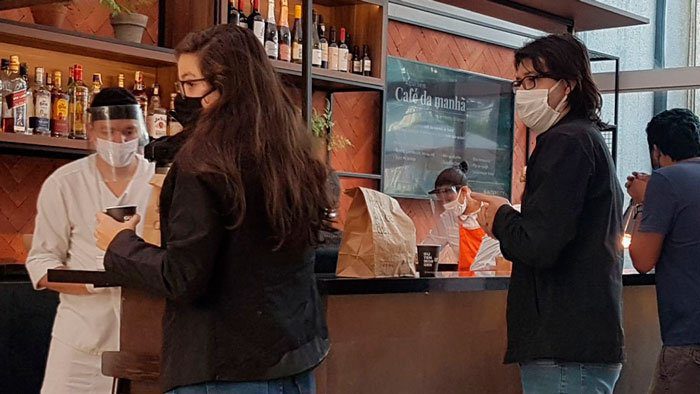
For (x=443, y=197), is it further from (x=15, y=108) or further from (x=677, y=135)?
(x=15, y=108)

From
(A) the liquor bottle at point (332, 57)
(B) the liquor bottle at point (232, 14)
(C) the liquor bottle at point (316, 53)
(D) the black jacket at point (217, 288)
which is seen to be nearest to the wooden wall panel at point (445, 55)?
(A) the liquor bottle at point (332, 57)

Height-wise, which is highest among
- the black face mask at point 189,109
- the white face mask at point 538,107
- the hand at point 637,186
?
the white face mask at point 538,107

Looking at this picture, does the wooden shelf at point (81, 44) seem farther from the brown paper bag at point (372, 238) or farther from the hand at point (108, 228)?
the hand at point (108, 228)

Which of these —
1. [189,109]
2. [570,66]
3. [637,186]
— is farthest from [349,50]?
[189,109]

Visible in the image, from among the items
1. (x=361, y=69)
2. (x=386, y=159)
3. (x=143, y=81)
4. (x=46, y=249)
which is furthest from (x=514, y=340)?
(x=386, y=159)

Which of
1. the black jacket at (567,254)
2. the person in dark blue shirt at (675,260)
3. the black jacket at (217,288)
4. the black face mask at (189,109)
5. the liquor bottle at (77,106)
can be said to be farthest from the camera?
the liquor bottle at (77,106)

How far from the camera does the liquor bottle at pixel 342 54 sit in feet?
18.0

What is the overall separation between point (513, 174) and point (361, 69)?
88.7 inches

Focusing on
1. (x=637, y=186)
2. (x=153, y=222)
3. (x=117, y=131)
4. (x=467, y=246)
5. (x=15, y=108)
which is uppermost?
(x=15, y=108)

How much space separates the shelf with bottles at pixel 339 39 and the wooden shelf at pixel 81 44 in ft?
2.74

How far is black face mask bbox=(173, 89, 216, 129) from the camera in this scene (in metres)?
1.85

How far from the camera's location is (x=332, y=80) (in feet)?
17.6

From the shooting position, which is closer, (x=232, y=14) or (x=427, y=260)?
(x=427, y=260)

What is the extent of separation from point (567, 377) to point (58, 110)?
105 inches
